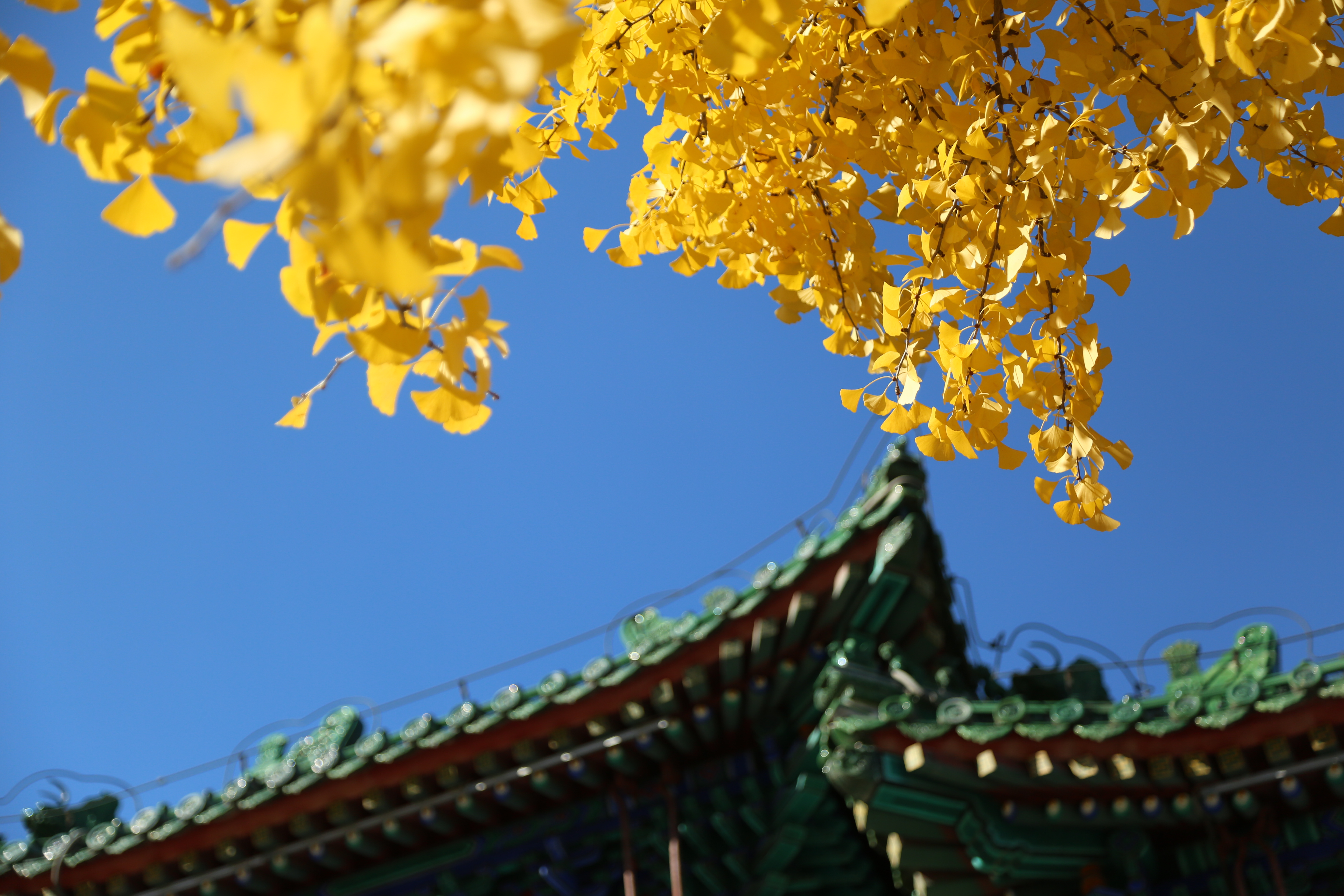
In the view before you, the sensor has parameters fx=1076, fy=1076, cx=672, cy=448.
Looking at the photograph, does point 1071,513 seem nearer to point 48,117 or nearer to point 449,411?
point 449,411

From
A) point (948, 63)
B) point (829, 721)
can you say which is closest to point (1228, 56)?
point (948, 63)

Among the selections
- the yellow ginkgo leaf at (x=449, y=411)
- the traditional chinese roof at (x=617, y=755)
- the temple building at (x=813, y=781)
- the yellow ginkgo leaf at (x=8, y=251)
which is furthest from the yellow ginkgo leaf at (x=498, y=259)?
the traditional chinese roof at (x=617, y=755)

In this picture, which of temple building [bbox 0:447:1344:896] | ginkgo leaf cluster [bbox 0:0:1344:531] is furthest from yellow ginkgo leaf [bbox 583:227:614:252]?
temple building [bbox 0:447:1344:896]

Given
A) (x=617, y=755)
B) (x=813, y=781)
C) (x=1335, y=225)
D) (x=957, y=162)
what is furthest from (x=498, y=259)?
(x=617, y=755)

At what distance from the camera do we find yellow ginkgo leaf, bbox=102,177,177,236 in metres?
1.04

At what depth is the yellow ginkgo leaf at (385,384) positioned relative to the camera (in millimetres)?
1139

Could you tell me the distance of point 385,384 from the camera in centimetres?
115

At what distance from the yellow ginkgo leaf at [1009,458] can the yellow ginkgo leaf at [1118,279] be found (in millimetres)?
307

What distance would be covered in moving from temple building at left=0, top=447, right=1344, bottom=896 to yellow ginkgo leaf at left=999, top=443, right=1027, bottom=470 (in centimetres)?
190

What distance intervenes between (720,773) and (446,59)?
433cm

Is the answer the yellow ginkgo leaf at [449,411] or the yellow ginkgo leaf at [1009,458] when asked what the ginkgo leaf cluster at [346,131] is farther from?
the yellow ginkgo leaf at [1009,458]

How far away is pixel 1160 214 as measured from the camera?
1604mm

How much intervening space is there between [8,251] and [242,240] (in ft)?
0.67

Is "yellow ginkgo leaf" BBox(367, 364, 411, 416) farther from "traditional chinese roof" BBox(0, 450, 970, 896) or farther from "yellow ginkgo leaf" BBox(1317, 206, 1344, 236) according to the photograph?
"traditional chinese roof" BBox(0, 450, 970, 896)
